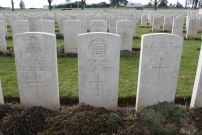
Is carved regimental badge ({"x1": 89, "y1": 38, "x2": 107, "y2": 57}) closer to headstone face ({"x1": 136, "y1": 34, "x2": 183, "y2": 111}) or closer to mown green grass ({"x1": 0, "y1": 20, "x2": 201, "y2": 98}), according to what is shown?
headstone face ({"x1": 136, "y1": 34, "x2": 183, "y2": 111})

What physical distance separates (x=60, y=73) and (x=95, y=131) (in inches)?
126

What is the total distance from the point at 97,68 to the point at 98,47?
0.44 meters

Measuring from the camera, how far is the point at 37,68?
4.11 metres

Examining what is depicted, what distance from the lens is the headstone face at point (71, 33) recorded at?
26.9 ft

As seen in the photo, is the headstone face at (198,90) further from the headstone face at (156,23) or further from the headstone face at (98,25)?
the headstone face at (156,23)

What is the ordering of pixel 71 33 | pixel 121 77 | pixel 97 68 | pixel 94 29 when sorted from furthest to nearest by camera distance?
pixel 94 29, pixel 71 33, pixel 121 77, pixel 97 68

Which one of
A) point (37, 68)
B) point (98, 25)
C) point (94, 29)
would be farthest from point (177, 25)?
point (37, 68)

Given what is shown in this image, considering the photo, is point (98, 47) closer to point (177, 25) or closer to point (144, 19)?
point (177, 25)

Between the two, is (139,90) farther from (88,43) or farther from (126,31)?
(126,31)

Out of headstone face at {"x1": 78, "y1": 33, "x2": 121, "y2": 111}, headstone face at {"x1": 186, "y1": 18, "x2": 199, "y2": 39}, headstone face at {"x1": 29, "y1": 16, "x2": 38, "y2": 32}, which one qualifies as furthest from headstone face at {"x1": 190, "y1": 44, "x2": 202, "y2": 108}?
headstone face at {"x1": 29, "y1": 16, "x2": 38, "y2": 32}

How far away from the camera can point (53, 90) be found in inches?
168

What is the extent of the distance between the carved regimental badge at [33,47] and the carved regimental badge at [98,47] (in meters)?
1.04

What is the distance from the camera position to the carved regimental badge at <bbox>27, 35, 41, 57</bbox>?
3.90 m

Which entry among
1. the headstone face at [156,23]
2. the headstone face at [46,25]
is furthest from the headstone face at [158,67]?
the headstone face at [156,23]
